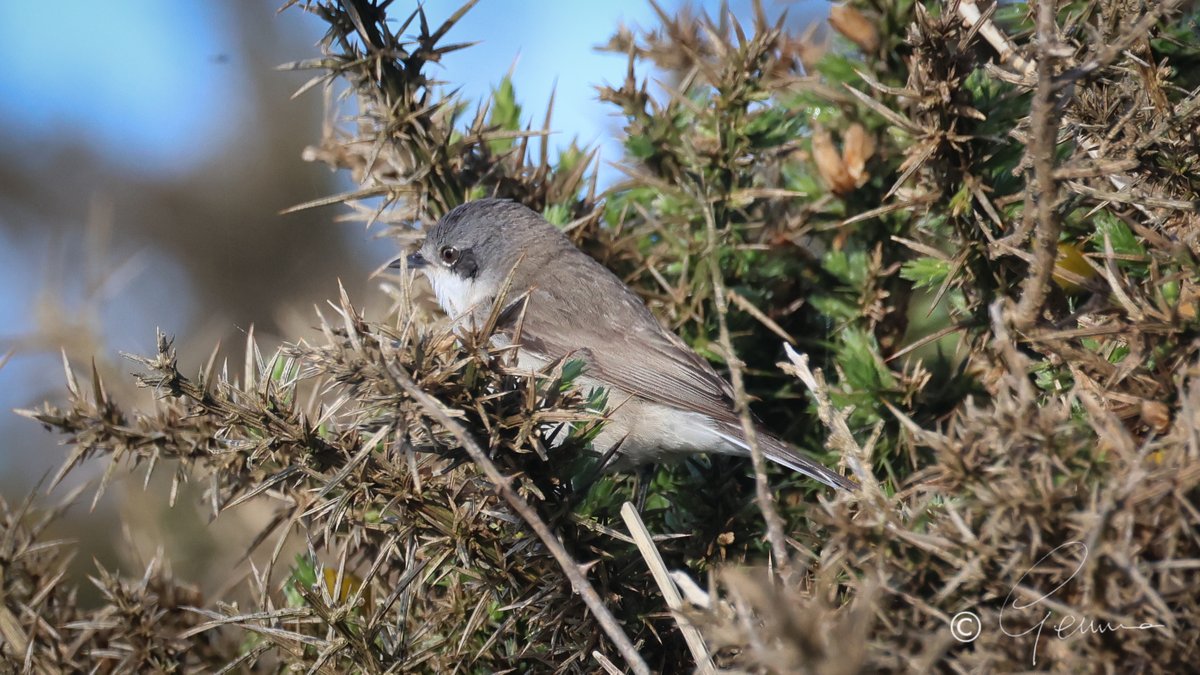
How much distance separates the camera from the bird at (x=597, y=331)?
3.57 m

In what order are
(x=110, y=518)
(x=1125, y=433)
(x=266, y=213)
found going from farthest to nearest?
1. (x=266, y=213)
2. (x=110, y=518)
3. (x=1125, y=433)

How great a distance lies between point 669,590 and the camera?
1981 mm

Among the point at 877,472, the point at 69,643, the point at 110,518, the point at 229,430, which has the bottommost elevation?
the point at 110,518

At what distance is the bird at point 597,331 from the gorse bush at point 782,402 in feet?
0.37

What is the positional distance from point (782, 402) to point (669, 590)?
1.46 metres

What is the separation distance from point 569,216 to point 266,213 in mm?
3044

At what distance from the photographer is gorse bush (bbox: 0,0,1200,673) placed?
4.98 feet

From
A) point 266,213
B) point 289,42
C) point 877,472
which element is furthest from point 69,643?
point 289,42

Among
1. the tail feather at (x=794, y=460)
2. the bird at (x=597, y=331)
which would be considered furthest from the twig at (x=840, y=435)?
the bird at (x=597, y=331)

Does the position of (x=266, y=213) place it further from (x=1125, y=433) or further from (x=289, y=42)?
(x=1125, y=433)

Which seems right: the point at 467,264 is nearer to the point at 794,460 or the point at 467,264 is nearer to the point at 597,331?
the point at 597,331

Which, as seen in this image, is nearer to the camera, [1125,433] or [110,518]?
[1125,433]

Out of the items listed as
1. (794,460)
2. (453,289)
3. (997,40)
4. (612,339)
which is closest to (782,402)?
(794,460)

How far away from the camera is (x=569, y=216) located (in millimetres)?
3527
